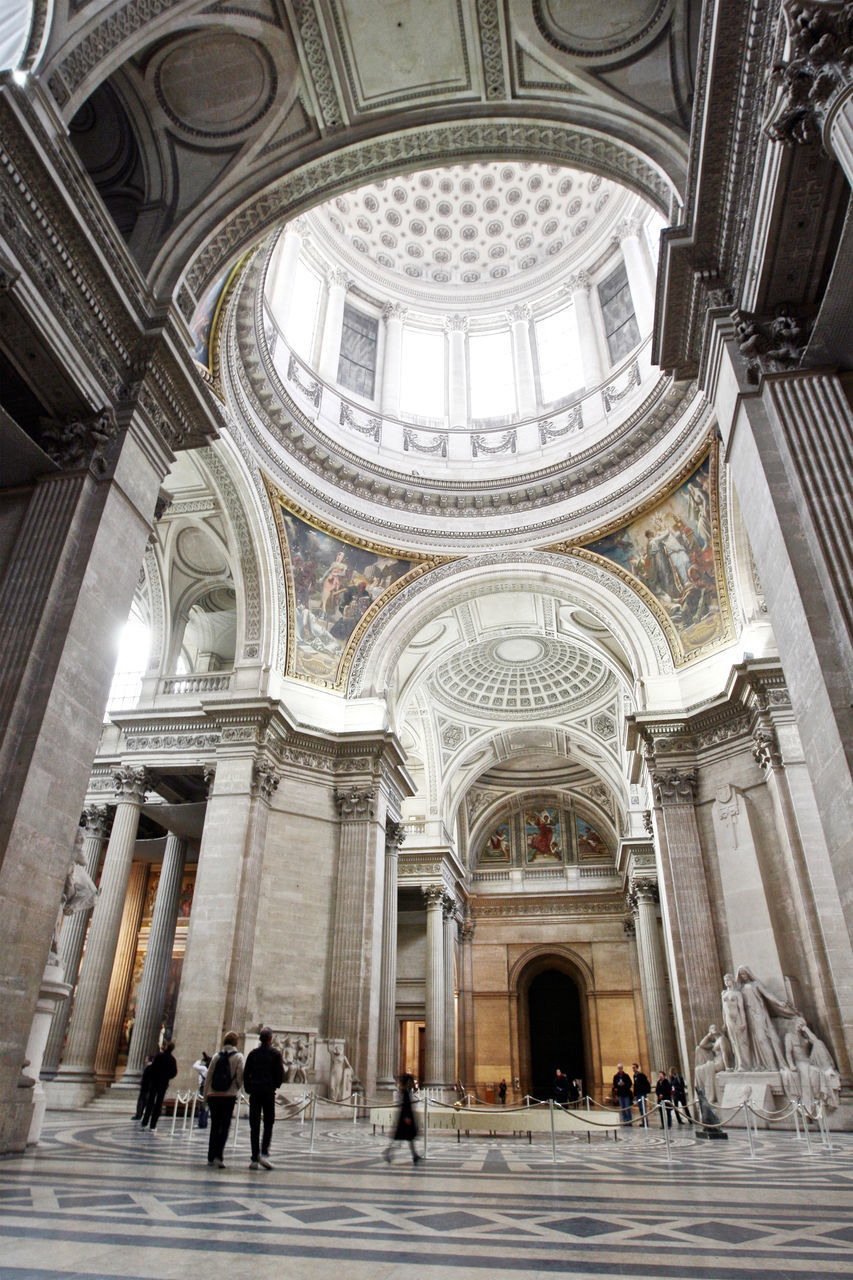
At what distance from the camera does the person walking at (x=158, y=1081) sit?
8.16 metres

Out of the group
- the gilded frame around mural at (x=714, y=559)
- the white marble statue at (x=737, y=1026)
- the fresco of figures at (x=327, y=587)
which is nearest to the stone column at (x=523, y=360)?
the gilded frame around mural at (x=714, y=559)

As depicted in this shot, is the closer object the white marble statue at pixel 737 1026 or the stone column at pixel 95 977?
the white marble statue at pixel 737 1026

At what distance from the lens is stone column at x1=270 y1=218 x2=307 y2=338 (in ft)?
57.7

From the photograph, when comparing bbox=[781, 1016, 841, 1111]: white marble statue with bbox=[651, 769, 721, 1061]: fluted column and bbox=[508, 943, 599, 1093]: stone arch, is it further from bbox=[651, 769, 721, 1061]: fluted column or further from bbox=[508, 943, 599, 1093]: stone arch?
bbox=[508, 943, 599, 1093]: stone arch

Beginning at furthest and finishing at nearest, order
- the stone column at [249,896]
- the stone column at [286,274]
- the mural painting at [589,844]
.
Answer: the mural painting at [589,844]
the stone column at [286,274]
the stone column at [249,896]

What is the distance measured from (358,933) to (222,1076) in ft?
30.4

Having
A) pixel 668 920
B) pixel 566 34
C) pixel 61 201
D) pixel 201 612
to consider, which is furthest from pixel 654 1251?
pixel 201 612

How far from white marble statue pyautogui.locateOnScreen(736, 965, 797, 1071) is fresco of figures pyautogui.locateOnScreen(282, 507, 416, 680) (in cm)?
954

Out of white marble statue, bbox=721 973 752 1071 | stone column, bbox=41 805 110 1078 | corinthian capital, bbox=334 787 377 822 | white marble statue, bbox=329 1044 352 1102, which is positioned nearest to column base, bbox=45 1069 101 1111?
stone column, bbox=41 805 110 1078

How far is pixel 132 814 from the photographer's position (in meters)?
14.3

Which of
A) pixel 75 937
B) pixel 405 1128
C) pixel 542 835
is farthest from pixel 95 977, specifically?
pixel 542 835

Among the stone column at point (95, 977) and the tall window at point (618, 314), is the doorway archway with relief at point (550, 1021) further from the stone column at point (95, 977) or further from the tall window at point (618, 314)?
the tall window at point (618, 314)

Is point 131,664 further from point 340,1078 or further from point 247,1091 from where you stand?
point 247,1091

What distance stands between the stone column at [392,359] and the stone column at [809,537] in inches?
561
